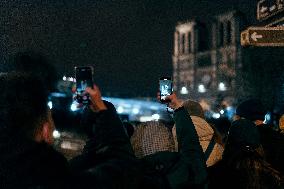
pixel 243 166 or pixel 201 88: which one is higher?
pixel 243 166

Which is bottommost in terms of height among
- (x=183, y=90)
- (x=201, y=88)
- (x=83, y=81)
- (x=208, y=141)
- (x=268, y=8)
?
(x=183, y=90)

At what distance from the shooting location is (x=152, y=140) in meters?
2.46

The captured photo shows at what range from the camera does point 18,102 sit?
57.7 inches

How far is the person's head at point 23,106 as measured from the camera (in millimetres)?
1458

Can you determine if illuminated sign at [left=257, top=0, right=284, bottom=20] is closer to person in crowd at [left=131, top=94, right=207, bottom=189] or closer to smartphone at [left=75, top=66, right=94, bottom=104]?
person in crowd at [left=131, top=94, right=207, bottom=189]

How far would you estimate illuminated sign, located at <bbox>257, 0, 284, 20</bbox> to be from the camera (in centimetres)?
551

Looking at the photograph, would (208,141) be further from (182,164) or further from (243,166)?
(182,164)

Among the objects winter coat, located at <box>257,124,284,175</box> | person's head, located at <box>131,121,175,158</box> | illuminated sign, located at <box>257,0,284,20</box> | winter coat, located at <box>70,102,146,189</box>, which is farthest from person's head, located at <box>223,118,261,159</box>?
illuminated sign, located at <box>257,0,284,20</box>

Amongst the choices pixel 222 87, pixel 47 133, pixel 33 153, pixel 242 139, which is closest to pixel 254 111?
pixel 242 139

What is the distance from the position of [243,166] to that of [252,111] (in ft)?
4.99

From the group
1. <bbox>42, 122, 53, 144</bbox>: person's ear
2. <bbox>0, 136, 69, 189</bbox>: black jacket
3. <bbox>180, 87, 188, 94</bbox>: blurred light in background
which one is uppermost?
<bbox>42, 122, 53, 144</bbox>: person's ear

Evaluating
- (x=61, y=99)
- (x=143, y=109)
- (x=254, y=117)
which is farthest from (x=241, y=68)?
(x=254, y=117)

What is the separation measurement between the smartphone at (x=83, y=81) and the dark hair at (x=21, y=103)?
26cm

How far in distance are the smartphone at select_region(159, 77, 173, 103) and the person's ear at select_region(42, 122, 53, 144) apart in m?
1.18
